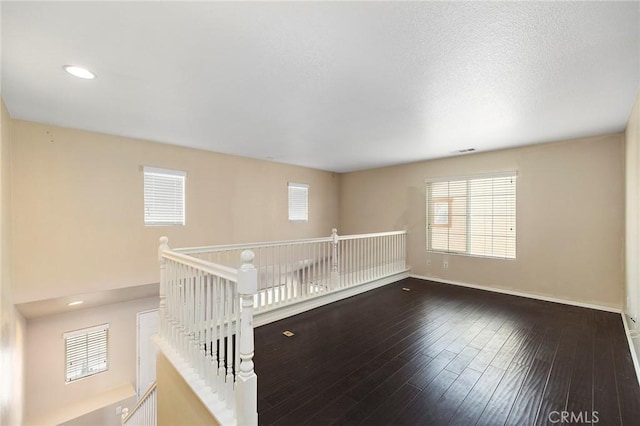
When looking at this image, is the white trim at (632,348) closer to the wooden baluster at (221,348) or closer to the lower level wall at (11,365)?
the wooden baluster at (221,348)

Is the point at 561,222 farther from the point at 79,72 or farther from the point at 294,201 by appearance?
the point at 79,72

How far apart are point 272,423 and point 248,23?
8.43 ft

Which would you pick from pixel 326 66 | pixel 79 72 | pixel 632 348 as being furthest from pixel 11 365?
pixel 632 348

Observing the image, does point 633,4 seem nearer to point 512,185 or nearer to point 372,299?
point 512,185

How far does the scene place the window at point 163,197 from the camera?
4.14m

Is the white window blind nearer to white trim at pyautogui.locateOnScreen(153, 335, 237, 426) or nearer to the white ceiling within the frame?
the white ceiling

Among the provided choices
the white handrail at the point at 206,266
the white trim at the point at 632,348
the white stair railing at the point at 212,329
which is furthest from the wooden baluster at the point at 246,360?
the white trim at the point at 632,348

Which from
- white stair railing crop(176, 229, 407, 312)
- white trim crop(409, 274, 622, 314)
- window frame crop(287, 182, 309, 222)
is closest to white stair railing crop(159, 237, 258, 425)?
white stair railing crop(176, 229, 407, 312)

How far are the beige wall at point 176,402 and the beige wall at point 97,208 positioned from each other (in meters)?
1.86

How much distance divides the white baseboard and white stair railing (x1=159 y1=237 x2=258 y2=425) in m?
0.98

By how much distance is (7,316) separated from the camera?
111 inches

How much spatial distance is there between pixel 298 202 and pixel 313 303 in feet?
9.68

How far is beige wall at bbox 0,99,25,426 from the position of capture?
2.64 metres

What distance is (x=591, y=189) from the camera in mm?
3818
